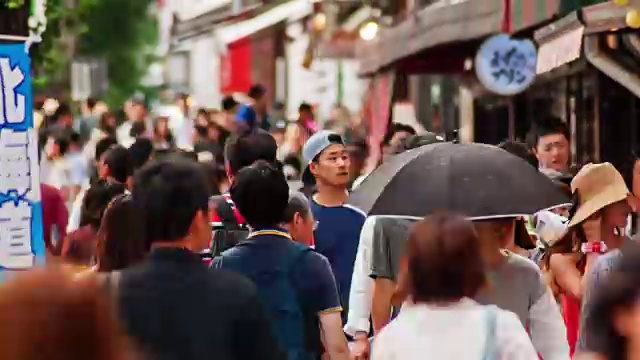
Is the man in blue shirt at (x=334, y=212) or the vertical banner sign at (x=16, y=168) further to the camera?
the man in blue shirt at (x=334, y=212)

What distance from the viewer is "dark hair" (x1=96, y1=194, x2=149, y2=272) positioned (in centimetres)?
625

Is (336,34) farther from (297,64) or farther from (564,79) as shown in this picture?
(297,64)

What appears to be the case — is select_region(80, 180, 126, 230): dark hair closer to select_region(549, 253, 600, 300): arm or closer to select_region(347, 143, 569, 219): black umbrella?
select_region(347, 143, 569, 219): black umbrella

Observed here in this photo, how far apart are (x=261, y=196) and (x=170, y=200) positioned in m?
1.43

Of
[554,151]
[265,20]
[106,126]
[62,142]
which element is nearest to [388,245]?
[554,151]

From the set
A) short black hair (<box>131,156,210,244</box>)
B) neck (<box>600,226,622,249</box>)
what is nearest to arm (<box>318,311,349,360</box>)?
short black hair (<box>131,156,210,244</box>)

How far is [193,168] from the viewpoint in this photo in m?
Result: 5.60

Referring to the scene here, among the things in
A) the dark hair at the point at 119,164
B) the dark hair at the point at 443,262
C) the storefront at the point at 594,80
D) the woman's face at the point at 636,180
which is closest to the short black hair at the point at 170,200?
the dark hair at the point at 443,262

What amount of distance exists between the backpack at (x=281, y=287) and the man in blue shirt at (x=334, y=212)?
260 centimetres

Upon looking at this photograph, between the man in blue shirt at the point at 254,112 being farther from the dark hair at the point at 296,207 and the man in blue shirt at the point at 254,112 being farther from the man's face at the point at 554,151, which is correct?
the dark hair at the point at 296,207

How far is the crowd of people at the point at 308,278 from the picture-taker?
3.71 meters

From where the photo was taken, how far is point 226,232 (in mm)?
8945

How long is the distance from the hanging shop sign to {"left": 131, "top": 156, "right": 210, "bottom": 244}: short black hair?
14546mm

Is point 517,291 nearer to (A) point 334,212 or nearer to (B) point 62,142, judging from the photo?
(A) point 334,212
